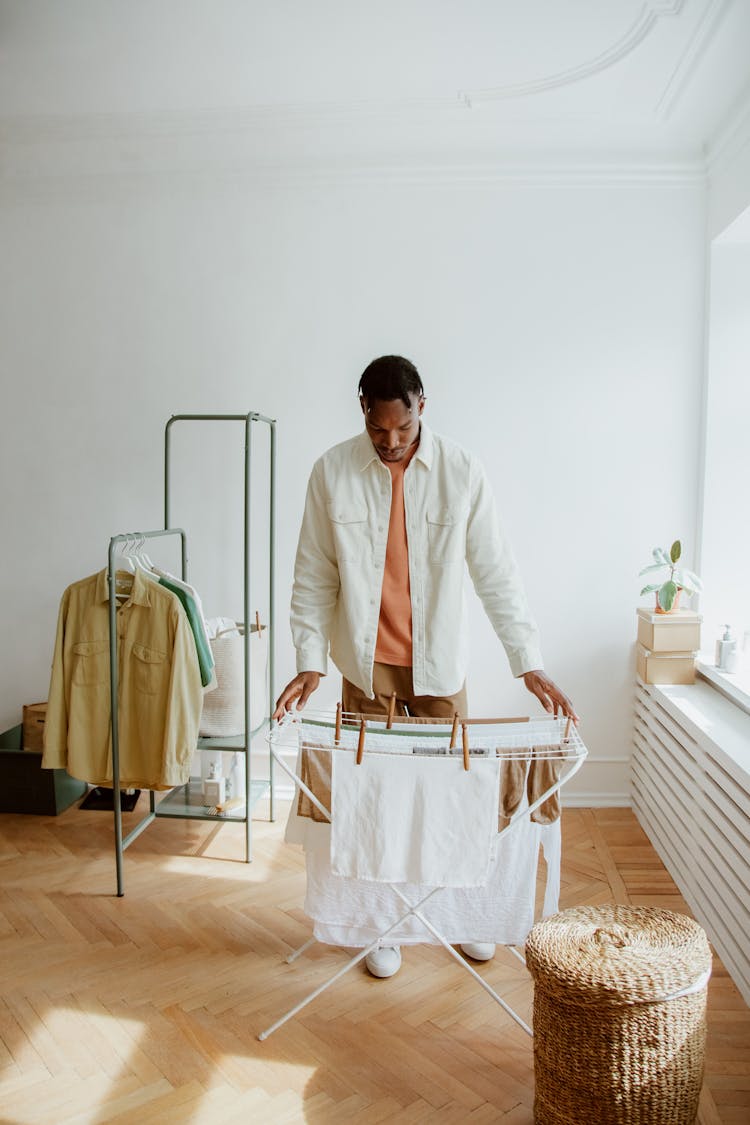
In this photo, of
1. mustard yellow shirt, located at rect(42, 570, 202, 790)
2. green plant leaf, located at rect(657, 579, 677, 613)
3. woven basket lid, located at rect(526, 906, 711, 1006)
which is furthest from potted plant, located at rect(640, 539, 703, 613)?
mustard yellow shirt, located at rect(42, 570, 202, 790)

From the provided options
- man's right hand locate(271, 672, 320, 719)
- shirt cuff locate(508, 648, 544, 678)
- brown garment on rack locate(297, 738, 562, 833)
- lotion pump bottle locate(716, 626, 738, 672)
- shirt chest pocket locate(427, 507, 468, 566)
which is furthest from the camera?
lotion pump bottle locate(716, 626, 738, 672)

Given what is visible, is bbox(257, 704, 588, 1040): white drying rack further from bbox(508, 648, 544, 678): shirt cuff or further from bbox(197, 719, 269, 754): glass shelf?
bbox(197, 719, 269, 754): glass shelf

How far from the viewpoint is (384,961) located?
275 centimetres

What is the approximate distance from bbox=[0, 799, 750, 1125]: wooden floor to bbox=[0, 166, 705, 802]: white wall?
1.21 m

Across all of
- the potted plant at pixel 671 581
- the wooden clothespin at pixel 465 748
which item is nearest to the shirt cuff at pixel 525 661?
the wooden clothespin at pixel 465 748

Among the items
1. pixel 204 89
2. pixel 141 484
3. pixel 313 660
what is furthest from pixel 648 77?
pixel 141 484

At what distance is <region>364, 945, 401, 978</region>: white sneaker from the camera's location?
273 cm

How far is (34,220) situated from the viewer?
412 cm

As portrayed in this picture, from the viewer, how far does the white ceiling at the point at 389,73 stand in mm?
2855

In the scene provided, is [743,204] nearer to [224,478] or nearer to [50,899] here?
[224,478]

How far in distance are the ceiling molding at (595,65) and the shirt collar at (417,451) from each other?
156 centimetres

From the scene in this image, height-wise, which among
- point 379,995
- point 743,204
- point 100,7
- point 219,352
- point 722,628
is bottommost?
point 379,995

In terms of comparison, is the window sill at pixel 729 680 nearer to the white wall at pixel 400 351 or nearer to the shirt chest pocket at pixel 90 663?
the white wall at pixel 400 351

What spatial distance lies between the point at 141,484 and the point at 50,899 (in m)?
1.90
